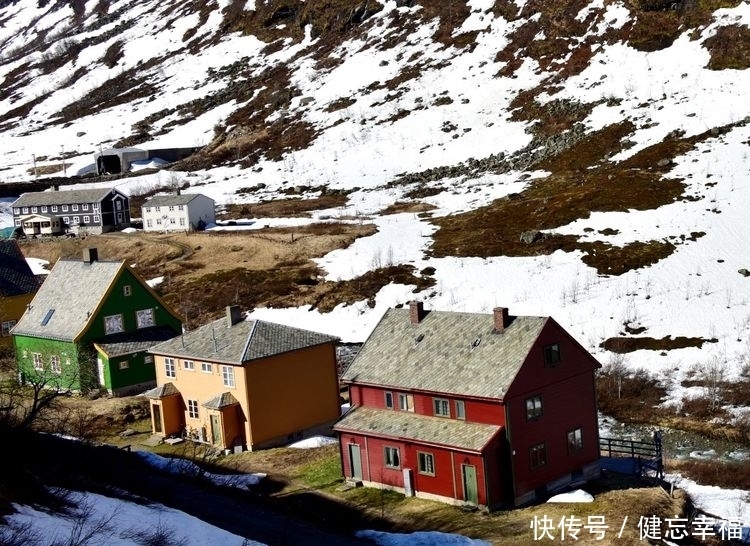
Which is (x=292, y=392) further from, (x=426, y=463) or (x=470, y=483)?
(x=470, y=483)

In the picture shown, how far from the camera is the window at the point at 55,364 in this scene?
58062 millimetres

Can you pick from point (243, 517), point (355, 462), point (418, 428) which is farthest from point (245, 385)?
point (243, 517)

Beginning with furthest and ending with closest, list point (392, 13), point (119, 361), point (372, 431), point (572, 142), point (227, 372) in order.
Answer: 1. point (392, 13)
2. point (572, 142)
3. point (119, 361)
4. point (227, 372)
5. point (372, 431)

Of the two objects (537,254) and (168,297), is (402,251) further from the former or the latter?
(168,297)

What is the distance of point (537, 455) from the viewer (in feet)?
124

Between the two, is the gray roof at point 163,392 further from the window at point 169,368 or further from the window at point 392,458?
the window at point 392,458

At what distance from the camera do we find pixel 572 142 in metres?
113

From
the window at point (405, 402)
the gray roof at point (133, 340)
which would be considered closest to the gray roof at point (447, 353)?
the window at point (405, 402)

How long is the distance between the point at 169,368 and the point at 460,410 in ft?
63.2

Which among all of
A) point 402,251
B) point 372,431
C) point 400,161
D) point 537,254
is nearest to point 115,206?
point 400,161

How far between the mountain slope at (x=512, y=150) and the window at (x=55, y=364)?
874 inches

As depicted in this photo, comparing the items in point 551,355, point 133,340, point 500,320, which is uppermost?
point 500,320

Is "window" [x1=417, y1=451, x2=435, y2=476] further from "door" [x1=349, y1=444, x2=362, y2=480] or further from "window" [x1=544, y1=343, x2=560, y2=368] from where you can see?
"window" [x1=544, y1=343, x2=560, y2=368]

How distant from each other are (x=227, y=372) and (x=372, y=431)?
33.3 ft
